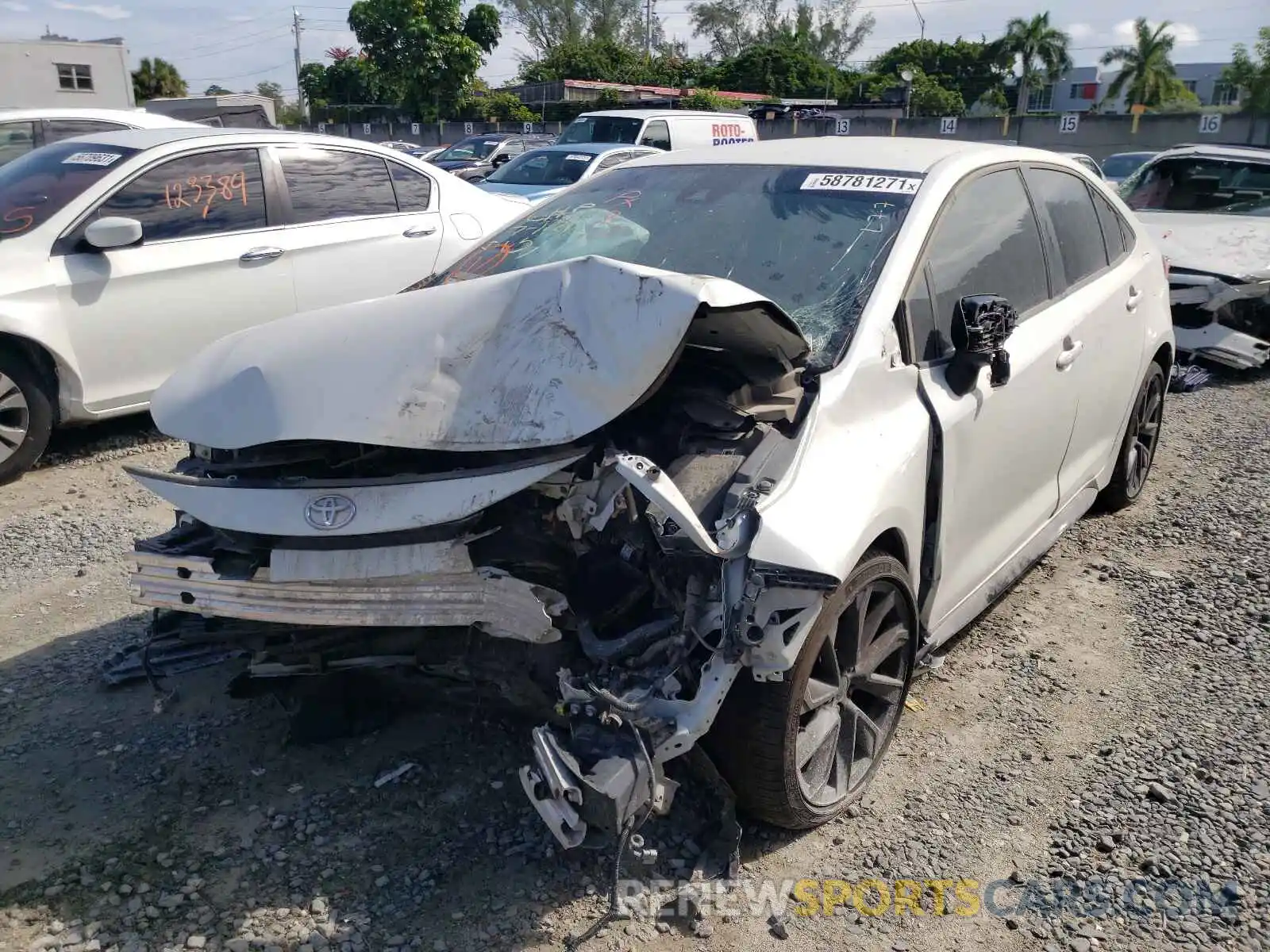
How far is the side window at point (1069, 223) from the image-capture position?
398 cm

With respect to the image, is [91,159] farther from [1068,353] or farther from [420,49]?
[420,49]

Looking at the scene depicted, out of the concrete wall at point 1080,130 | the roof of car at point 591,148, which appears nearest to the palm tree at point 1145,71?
the concrete wall at point 1080,130

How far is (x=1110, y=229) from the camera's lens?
15.0 ft

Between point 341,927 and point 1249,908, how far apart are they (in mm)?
2306

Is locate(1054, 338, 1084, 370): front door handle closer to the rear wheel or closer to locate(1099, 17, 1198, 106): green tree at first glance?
the rear wheel

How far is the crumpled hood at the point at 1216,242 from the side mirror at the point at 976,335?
18.9ft

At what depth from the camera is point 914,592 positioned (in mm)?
3086

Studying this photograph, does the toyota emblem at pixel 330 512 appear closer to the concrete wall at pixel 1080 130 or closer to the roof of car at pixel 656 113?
the roof of car at pixel 656 113

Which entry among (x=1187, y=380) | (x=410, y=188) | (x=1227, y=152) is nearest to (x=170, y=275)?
(x=410, y=188)

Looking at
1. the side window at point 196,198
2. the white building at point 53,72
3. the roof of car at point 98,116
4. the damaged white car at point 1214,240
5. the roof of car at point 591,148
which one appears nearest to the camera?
the side window at point 196,198

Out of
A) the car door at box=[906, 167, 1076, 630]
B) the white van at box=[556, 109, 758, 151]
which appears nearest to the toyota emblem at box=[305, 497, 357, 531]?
the car door at box=[906, 167, 1076, 630]

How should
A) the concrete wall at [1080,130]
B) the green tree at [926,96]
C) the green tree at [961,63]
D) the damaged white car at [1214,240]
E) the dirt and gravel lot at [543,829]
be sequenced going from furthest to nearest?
the green tree at [961,63] → the green tree at [926,96] → the concrete wall at [1080,130] → the damaged white car at [1214,240] → the dirt and gravel lot at [543,829]

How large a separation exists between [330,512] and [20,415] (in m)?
3.70

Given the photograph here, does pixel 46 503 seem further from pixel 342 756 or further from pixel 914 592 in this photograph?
pixel 914 592
